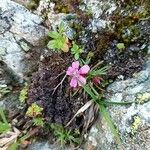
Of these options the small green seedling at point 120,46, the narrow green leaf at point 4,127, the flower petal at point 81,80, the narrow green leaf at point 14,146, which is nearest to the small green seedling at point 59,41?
the flower petal at point 81,80

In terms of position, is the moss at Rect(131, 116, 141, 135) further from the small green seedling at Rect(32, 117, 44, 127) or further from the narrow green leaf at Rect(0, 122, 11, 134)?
the narrow green leaf at Rect(0, 122, 11, 134)

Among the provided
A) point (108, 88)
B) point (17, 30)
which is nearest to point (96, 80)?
point (108, 88)

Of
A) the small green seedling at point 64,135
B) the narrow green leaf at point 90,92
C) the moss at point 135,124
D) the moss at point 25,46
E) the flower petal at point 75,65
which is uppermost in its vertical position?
the moss at point 25,46

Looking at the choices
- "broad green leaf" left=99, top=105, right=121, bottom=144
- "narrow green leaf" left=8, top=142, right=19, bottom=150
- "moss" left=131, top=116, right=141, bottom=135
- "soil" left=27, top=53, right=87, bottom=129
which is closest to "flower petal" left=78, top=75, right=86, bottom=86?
"soil" left=27, top=53, right=87, bottom=129

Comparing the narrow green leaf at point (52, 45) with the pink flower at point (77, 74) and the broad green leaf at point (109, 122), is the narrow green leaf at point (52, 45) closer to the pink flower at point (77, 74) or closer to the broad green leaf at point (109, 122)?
the pink flower at point (77, 74)

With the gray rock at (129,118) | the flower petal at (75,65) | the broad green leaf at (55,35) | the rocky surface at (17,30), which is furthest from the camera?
the rocky surface at (17,30)

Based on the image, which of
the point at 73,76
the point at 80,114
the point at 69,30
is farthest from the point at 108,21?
the point at 80,114
